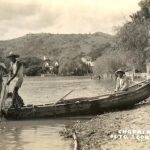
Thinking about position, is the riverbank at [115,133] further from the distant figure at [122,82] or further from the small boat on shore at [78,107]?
the distant figure at [122,82]

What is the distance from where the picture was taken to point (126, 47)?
62.5 m

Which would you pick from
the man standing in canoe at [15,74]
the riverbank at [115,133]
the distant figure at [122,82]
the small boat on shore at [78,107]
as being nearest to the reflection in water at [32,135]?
the small boat on shore at [78,107]

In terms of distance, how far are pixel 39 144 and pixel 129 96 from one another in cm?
842

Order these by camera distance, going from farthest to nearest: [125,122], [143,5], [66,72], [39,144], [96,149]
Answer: [66,72] → [143,5] → [125,122] → [39,144] → [96,149]

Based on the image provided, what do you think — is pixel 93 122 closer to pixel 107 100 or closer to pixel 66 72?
pixel 107 100

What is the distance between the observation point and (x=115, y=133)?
14516 millimetres

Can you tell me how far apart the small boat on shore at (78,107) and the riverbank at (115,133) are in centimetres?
337

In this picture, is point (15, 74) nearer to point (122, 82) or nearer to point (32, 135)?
point (32, 135)

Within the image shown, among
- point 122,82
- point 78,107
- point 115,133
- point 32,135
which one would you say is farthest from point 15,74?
point 115,133

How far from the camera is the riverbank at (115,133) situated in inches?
495

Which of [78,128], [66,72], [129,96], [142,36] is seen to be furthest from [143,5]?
[66,72]

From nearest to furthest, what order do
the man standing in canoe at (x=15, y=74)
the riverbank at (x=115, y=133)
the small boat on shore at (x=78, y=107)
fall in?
the riverbank at (x=115, y=133) → the man standing in canoe at (x=15, y=74) → the small boat on shore at (x=78, y=107)

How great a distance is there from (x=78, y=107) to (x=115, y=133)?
7.83 m

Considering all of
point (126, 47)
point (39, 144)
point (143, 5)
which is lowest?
point (39, 144)
